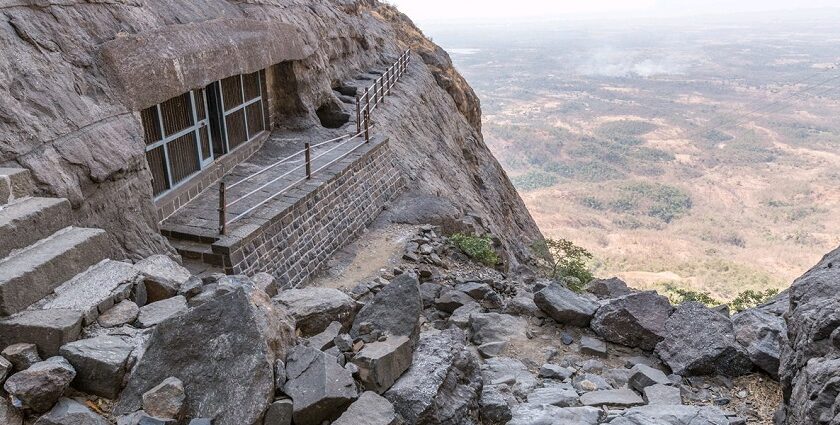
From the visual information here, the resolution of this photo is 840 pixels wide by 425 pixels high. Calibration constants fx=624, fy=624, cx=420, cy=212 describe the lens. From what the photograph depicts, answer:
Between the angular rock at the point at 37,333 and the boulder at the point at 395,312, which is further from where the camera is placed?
the boulder at the point at 395,312

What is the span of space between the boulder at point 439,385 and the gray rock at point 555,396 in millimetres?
821

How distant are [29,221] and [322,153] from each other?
6501mm

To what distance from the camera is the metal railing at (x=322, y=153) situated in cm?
800

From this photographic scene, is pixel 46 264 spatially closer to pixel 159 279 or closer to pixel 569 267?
pixel 159 279

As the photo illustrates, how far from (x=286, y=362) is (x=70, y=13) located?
18.0 feet

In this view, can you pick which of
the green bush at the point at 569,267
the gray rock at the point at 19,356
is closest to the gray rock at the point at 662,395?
the gray rock at the point at 19,356

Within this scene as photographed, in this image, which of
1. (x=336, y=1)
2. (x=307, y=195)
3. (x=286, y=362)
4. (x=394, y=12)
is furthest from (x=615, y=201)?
(x=286, y=362)

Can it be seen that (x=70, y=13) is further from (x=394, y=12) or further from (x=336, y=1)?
(x=394, y=12)

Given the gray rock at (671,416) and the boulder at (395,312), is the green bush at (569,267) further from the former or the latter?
the boulder at (395,312)

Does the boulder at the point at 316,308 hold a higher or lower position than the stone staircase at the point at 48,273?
lower

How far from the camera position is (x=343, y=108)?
47.4 ft

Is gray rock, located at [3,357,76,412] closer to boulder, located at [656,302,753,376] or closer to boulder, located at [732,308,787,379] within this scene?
boulder, located at [656,302,753,376]

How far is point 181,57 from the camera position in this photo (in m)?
8.36

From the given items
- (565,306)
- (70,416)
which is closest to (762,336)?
(565,306)
